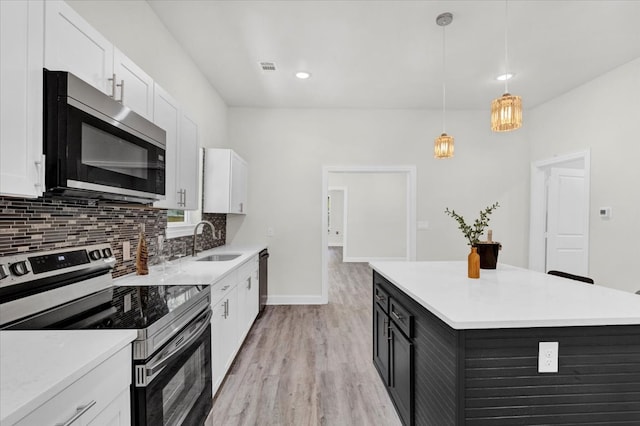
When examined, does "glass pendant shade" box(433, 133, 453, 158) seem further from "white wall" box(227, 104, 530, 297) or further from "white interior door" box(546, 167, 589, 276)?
"white interior door" box(546, 167, 589, 276)

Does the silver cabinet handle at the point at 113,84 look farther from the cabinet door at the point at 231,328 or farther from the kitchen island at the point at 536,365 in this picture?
the kitchen island at the point at 536,365

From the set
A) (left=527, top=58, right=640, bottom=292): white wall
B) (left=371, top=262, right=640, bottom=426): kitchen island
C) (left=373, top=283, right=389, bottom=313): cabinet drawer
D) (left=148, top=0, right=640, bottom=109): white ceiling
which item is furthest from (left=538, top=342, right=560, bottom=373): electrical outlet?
(left=527, top=58, right=640, bottom=292): white wall

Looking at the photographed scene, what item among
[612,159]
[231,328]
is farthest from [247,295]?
[612,159]

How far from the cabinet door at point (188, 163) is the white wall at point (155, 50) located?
162 millimetres

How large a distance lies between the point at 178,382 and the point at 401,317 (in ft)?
4.03

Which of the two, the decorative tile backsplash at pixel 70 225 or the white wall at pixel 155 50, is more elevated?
the white wall at pixel 155 50

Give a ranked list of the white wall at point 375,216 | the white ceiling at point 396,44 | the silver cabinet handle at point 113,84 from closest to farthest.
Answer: the silver cabinet handle at point 113,84, the white ceiling at point 396,44, the white wall at point 375,216

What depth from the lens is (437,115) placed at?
503cm

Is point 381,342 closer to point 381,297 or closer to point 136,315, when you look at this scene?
point 381,297

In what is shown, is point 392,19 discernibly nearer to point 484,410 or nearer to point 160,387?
point 484,410

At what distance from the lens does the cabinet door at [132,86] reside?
164 cm

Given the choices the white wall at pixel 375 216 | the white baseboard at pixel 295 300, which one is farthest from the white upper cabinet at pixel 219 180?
the white wall at pixel 375 216

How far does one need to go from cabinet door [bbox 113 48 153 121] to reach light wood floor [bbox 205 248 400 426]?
6.45 ft

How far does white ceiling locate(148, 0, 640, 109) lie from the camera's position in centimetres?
260
